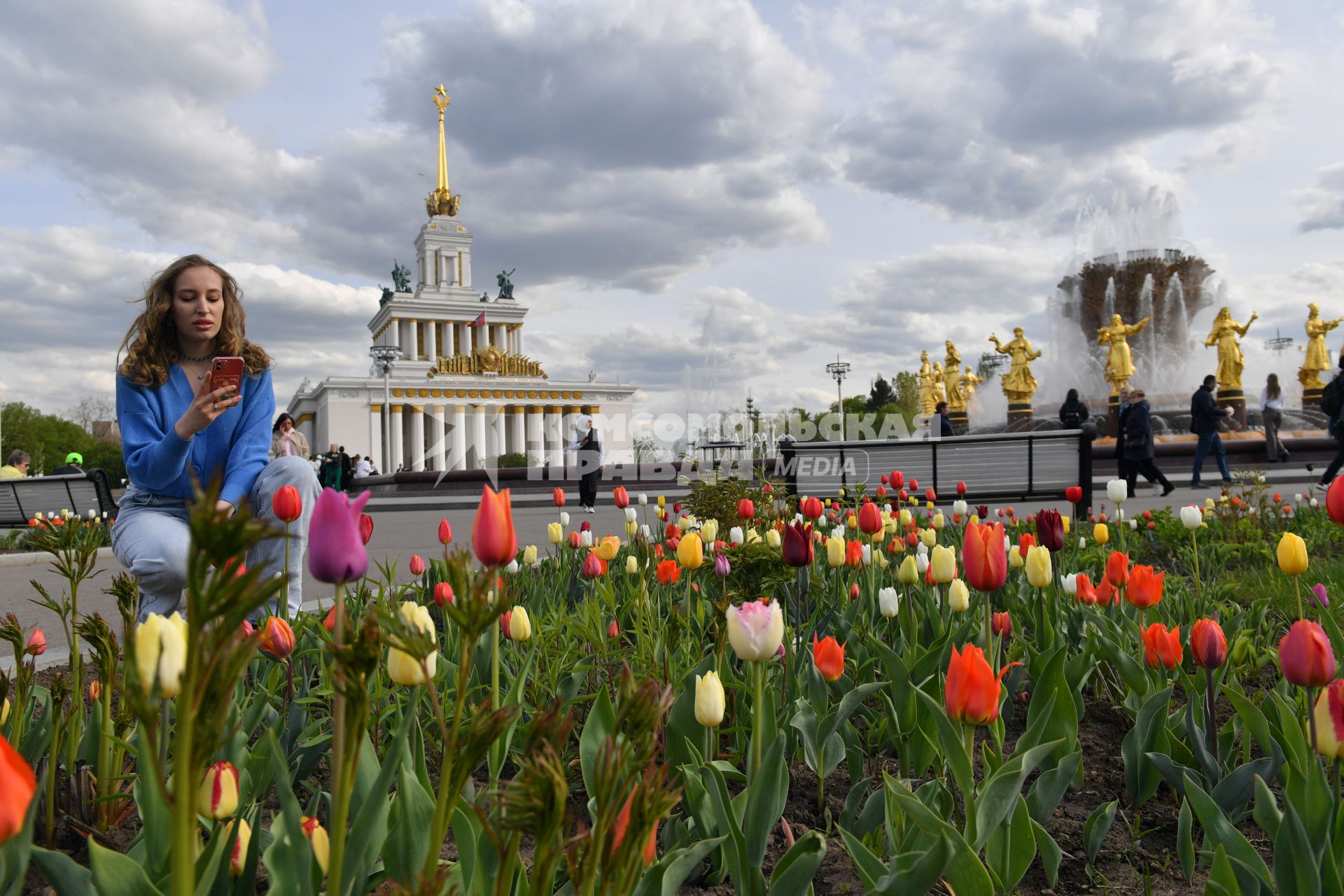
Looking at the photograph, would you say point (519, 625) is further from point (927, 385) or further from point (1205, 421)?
point (927, 385)

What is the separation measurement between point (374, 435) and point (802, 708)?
68667mm

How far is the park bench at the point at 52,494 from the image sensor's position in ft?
37.4

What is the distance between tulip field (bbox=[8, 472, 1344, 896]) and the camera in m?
0.75

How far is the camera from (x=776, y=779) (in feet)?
4.63

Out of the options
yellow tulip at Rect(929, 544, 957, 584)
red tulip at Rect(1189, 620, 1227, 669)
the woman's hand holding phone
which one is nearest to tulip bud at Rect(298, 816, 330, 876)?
red tulip at Rect(1189, 620, 1227, 669)

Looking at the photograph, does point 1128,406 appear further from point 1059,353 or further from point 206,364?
point 1059,353

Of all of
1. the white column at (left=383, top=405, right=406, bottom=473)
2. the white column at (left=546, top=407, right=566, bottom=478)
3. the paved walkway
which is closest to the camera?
the paved walkway

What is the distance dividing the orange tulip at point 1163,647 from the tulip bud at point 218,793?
175 cm

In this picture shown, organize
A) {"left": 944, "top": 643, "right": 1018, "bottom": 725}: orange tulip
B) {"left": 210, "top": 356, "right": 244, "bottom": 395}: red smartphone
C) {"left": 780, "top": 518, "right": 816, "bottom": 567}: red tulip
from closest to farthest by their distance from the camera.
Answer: {"left": 944, "top": 643, "right": 1018, "bottom": 725}: orange tulip < {"left": 780, "top": 518, "right": 816, "bottom": 567}: red tulip < {"left": 210, "top": 356, "right": 244, "bottom": 395}: red smartphone

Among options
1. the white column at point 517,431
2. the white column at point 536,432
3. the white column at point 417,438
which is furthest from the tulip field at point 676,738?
the white column at point 536,432

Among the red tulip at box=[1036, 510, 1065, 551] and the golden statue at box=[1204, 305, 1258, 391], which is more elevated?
the golden statue at box=[1204, 305, 1258, 391]

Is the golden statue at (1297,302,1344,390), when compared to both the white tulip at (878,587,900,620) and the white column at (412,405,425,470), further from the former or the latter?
the white column at (412,405,425,470)

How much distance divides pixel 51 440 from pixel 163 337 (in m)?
71.3

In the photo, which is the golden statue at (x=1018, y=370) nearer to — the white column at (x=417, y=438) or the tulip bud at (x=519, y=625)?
the tulip bud at (x=519, y=625)
